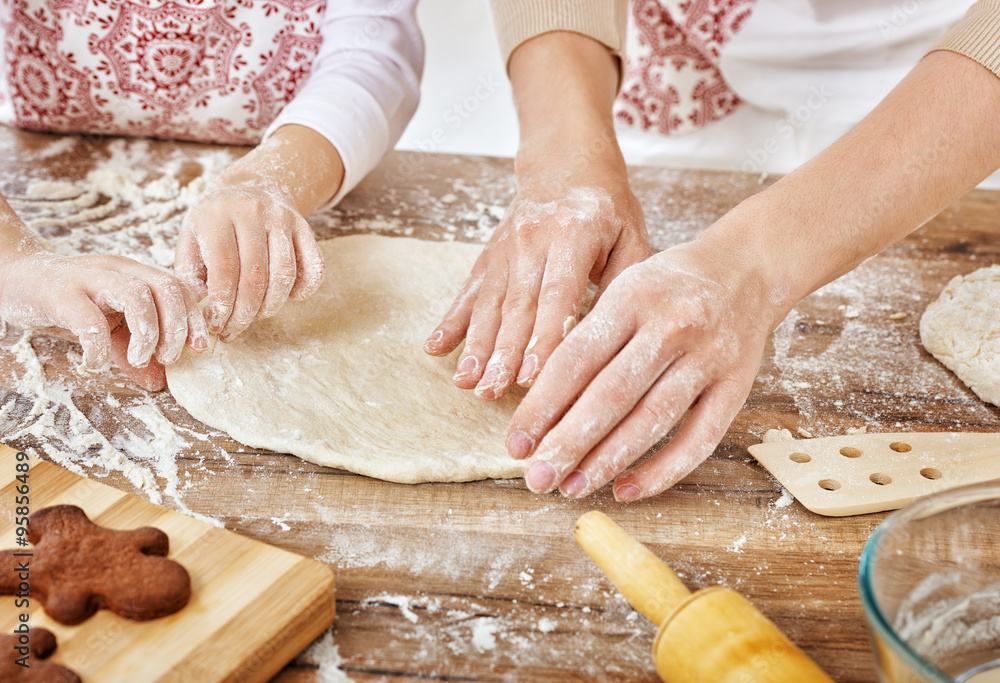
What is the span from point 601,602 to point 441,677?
0.63ft

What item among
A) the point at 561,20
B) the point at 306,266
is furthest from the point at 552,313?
the point at 561,20

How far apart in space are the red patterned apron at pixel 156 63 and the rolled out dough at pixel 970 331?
1309 millimetres

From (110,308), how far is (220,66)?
0.80 meters

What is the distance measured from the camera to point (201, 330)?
1.08m

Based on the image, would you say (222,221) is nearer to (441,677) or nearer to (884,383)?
(441,677)

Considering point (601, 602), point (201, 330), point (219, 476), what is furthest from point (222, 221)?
point (601, 602)

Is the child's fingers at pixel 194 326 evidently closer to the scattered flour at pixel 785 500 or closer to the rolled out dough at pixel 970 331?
the scattered flour at pixel 785 500

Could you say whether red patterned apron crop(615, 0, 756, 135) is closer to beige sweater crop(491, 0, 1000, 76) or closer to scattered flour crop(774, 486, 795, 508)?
beige sweater crop(491, 0, 1000, 76)

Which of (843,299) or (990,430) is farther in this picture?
(843,299)

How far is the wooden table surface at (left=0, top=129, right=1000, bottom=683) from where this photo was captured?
2.64 ft

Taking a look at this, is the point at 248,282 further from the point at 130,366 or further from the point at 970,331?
the point at 970,331

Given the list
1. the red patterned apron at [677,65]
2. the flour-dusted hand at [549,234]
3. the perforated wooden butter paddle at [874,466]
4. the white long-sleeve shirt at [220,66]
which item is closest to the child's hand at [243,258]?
the flour-dusted hand at [549,234]

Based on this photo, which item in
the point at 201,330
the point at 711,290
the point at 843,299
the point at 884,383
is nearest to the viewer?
the point at 711,290

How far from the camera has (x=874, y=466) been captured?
1031 millimetres
